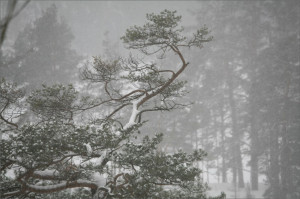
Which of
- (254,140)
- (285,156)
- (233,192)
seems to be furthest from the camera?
(233,192)

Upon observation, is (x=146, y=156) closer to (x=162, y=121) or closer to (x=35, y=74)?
(x=162, y=121)

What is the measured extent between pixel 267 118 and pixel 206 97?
8189 millimetres

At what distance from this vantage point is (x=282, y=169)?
47.0 feet

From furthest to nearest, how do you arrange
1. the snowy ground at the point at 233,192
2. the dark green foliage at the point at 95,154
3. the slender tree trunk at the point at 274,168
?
the snowy ground at the point at 233,192 → the slender tree trunk at the point at 274,168 → the dark green foliage at the point at 95,154

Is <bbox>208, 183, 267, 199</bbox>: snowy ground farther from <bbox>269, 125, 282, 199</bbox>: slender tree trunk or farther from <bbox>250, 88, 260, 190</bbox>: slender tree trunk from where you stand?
<bbox>269, 125, 282, 199</bbox>: slender tree trunk

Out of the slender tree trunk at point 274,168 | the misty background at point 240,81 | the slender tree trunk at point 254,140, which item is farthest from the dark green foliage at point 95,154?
the slender tree trunk at point 254,140

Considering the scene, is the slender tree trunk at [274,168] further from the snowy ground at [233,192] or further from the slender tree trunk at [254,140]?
the snowy ground at [233,192]

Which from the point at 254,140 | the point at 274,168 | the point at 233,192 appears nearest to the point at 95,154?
the point at 274,168

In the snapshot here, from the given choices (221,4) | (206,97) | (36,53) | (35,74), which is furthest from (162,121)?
(221,4)

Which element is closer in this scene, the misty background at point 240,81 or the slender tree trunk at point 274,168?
the slender tree trunk at point 274,168

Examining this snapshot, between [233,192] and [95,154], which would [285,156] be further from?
[95,154]

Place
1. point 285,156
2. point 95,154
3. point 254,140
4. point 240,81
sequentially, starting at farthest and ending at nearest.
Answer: point 240,81 < point 254,140 < point 285,156 < point 95,154

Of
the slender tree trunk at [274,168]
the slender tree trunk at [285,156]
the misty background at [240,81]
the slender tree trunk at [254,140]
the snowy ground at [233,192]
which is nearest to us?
the slender tree trunk at [285,156]

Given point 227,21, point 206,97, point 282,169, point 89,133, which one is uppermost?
point 227,21
